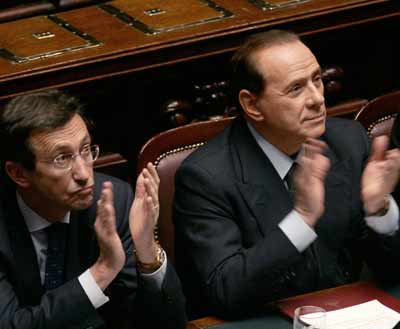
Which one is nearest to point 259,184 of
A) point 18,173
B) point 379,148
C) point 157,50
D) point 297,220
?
point 297,220

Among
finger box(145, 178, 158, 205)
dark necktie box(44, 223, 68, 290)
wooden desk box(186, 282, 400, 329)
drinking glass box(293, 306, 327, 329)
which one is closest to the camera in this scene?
drinking glass box(293, 306, 327, 329)

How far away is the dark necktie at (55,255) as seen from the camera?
10.7 feet

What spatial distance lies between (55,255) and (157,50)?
40.6 inches

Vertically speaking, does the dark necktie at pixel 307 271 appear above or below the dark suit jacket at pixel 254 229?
below

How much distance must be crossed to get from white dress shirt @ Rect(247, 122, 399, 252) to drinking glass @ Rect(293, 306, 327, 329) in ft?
1.08

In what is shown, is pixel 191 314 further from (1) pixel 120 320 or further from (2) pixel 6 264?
(2) pixel 6 264

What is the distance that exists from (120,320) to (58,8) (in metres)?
1.64

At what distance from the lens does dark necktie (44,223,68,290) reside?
327 cm

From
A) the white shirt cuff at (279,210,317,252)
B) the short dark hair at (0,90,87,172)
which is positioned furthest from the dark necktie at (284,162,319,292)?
the short dark hair at (0,90,87,172)

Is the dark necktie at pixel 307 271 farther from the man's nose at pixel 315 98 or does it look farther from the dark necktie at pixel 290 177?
the man's nose at pixel 315 98

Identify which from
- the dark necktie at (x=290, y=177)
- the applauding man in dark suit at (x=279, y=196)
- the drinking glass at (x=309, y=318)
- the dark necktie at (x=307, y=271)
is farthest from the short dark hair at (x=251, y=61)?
the drinking glass at (x=309, y=318)

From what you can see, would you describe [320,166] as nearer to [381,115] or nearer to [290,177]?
[290,177]

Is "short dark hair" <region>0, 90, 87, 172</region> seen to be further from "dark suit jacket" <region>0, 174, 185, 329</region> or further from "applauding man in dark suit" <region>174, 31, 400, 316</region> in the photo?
"applauding man in dark suit" <region>174, 31, 400, 316</region>

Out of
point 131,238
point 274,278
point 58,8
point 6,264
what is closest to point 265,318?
point 274,278
